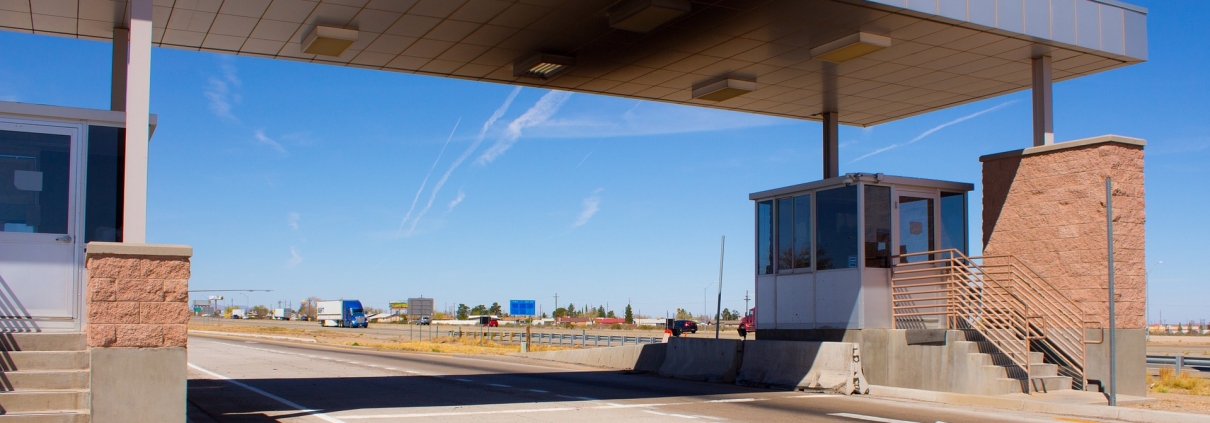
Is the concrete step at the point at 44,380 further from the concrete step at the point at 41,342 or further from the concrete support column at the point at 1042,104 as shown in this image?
the concrete support column at the point at 1042,104

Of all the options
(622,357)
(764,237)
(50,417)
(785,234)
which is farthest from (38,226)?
(622,357)

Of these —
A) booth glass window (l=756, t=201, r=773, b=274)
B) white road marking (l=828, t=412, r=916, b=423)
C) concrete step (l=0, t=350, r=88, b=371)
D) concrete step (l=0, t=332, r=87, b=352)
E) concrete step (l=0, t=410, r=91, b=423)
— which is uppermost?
booth glass window (l=756, t=201, r=773, b=274)

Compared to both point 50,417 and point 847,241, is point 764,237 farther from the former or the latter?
point 50,417

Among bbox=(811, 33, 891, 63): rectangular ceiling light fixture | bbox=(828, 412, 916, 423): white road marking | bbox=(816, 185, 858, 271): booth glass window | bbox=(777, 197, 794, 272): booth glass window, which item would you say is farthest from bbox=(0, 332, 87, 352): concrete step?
bbox=(777, 197, 794, 272): booth glass window

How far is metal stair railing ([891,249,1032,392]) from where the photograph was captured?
1623 centimetres

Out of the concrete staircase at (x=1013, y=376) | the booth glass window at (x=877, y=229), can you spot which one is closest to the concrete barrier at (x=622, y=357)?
the booth glass window at (x=877, y=229)

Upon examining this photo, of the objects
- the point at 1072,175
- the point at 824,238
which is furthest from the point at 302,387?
the point at 1072,175

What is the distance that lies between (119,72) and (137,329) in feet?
20.4

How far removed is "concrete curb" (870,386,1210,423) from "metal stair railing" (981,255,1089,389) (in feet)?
5.35

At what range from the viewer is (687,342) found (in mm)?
22078

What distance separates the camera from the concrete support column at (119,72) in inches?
557

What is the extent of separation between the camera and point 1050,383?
15594 millimetres

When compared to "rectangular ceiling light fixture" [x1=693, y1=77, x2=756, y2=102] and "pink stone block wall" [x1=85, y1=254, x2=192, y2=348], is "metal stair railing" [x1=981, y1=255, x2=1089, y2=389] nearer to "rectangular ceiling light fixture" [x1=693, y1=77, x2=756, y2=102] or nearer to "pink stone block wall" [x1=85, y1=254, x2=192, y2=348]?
"rectangular ceiling light fixture" [x1=693, y1=77, x2=756, y2=102]

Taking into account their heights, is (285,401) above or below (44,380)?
below
